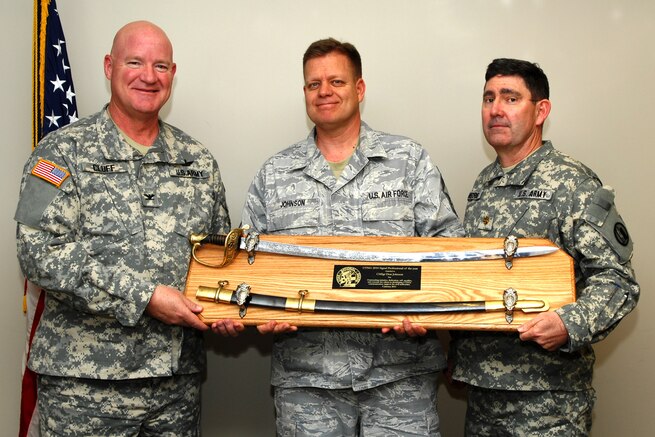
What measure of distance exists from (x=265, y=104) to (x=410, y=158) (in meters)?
1.26

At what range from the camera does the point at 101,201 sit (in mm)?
3180

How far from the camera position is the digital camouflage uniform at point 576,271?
→ 9.43ft

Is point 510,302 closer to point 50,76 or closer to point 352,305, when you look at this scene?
point 352,305

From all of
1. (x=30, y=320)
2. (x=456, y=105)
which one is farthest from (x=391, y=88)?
(x=30, y=320)

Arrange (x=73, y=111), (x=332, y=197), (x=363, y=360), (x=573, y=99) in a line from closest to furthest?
(x=363, y=360)
(x=332, y=197)
(x=73, y=111)
(x=573, y=99)

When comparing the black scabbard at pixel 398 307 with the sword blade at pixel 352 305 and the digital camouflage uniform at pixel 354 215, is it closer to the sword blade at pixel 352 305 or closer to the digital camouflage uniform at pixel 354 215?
the sword blade at pixel 352 305

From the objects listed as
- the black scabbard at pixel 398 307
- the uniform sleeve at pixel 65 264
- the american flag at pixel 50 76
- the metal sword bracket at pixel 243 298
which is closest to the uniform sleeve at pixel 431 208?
the black scabbard at pixel 398 307

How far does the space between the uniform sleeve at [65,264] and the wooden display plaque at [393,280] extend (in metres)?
0.25

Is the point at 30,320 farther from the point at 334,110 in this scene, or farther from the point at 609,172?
the point at 609,172

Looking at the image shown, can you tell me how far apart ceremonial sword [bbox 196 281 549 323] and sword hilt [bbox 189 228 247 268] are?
11 centimetres

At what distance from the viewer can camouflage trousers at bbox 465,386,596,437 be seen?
3027 mm

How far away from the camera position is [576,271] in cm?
310

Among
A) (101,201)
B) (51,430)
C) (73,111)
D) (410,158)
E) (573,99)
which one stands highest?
(573,99)

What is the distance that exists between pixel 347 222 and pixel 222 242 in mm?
530
